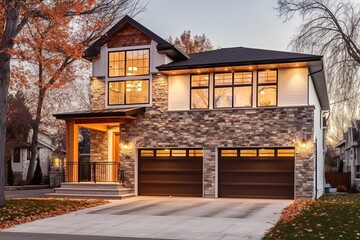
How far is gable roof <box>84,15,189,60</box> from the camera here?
20594mm

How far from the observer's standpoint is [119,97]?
855 inches

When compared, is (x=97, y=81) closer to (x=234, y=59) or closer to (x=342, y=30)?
(x=234, y=59)

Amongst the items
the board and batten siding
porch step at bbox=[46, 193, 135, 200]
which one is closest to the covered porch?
porch step at bbox=[46, 193, 135, 200]

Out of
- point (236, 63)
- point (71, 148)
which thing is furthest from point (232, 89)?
point (71, 148)

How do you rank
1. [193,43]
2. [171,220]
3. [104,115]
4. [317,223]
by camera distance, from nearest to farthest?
[317,223] → [171,220] → [104,115] → [193,43]

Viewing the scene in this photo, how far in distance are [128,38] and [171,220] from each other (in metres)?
11.4

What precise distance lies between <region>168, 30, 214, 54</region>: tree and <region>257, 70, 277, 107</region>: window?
21.3 meters

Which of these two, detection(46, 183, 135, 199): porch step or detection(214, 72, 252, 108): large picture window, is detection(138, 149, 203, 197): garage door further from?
detection(214, 72, 252, 108): large picture window

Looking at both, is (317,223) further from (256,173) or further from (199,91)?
(199,91)

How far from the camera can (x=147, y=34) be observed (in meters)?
21.1

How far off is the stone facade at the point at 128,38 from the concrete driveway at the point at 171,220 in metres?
7.86

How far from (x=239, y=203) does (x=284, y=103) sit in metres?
4.80

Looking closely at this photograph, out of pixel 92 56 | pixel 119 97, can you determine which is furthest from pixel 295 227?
pixel 92 56

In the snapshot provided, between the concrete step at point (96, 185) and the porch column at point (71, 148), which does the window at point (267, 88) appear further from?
the porch column at point (71, 148)
